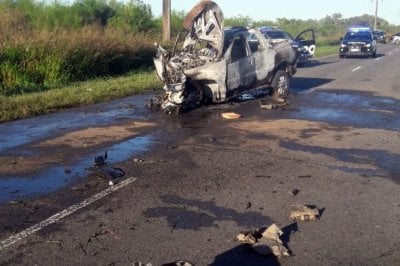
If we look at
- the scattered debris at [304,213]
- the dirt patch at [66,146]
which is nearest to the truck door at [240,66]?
the dirt patch at [66,146]

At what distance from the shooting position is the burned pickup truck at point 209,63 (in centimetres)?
1155

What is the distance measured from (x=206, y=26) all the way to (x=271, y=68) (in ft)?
7.78

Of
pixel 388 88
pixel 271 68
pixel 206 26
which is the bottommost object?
pixel 388 88

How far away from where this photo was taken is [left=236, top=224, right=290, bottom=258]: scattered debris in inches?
Answer: 174

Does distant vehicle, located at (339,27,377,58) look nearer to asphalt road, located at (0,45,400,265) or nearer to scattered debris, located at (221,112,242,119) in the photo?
asphalt road, located at (0,45,400,265)

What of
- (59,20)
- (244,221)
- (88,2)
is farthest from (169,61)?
(88,2)

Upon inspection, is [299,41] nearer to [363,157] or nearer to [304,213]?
[363,157]

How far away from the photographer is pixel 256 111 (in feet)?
39.4

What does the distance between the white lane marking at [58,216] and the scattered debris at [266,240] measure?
1886 mm

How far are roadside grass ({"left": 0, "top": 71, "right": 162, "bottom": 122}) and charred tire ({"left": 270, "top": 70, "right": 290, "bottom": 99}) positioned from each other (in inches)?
175

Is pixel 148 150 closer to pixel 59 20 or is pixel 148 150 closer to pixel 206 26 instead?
pixel 206 26

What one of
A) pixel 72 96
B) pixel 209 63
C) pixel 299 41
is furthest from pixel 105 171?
pixel 299 41

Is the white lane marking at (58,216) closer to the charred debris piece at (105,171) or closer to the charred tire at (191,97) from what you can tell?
the charred debris piece at (105,171)

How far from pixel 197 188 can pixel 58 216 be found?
174 cm
